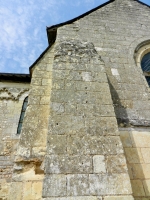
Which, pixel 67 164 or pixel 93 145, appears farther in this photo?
pixel 93 145

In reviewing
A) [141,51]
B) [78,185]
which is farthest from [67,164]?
[141,51]

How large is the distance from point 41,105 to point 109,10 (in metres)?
4.58

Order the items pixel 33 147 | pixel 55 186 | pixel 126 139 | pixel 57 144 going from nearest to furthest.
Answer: pixel 55 186
pixel 57 144
pixel 33 147
pixel 126 139

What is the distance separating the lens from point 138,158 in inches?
93.7

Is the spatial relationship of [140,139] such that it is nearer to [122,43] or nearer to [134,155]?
[134,155]

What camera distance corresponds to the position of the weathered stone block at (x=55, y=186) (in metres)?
1.55

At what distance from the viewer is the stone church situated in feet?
5.57

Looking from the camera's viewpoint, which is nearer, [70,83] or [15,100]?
Answer: [70,83]

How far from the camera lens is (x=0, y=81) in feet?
19.4

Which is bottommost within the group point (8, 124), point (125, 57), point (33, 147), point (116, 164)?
point (116, 164)

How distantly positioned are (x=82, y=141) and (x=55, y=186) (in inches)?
22.1

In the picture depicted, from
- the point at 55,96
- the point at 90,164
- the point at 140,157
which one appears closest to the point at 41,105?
the point at 55,96

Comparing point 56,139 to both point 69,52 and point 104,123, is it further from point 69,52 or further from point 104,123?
point 69,52

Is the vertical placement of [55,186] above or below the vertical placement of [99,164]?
below
